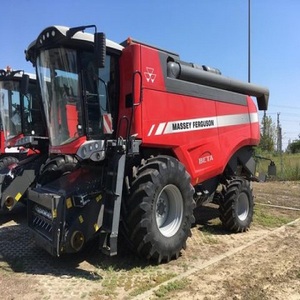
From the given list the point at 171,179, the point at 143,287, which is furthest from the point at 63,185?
the point at 143,287

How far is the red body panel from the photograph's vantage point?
5.23 m

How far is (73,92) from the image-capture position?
5.12 meters

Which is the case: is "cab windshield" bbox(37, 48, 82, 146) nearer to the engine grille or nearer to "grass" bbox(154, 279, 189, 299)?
the engine grille

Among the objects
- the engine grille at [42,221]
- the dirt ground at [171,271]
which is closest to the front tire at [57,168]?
the engine grille at [42,221]

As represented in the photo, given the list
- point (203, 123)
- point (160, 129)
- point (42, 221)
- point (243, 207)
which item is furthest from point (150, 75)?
point (243, 207)

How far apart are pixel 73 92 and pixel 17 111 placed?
12.7 ft

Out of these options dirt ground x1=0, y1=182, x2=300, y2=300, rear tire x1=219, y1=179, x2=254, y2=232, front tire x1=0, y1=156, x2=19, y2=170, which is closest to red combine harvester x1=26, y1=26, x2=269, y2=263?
dirt ground x1=0, y1=182, x2=300, y2=300

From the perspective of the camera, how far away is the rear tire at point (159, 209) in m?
4.78

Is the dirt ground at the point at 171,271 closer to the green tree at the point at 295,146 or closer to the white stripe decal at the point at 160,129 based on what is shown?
the white stripe decal at the point at 160,129

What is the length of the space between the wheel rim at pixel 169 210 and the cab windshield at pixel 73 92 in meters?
1.24

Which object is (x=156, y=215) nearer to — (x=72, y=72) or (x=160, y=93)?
(x=160, y=93)

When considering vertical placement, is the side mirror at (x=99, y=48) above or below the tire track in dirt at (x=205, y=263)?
above

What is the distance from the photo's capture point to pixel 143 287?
14.0 feet

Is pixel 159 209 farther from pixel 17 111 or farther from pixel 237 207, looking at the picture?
pixel 17 111
